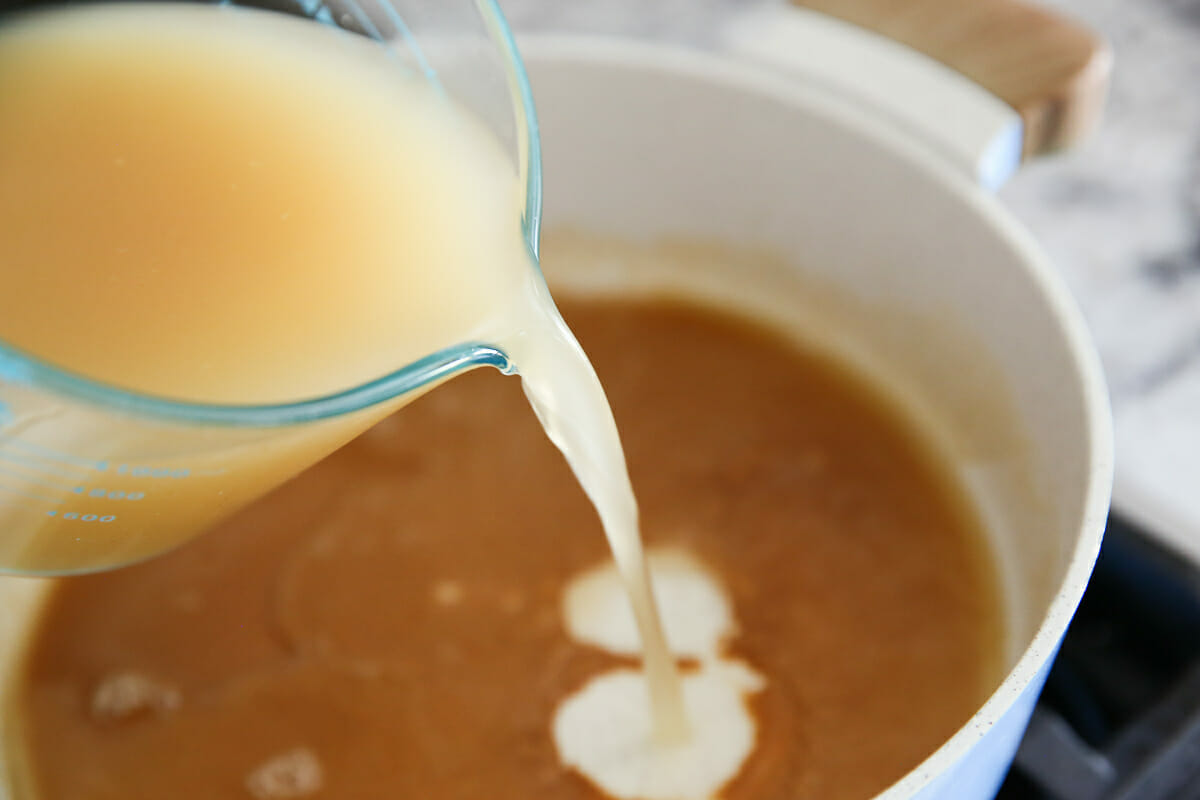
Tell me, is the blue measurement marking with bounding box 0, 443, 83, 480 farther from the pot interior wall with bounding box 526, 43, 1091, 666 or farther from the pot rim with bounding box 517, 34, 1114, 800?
the pot interior wall with bounding box 526, 43, 1091, 666

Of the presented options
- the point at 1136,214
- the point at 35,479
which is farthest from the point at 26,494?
the point at 1136,214

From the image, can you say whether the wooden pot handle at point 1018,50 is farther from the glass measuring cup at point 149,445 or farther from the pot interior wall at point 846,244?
the glass measuring cup at point 149,445

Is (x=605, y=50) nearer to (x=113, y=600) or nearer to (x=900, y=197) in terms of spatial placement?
(x=900, y=197)

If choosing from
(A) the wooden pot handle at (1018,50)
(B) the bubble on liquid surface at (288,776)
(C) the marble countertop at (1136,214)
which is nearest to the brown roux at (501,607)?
(B) the bubble on liquid surface at (288,776)

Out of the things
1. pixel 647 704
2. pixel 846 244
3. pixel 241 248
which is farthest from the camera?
pixel 846 244

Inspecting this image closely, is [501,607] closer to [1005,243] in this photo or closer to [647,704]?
[647,704]

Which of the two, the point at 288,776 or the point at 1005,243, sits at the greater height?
the point at 1005,243
